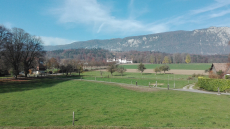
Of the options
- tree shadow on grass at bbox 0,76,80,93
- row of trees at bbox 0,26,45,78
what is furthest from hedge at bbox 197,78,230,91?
row of trees at bbox 0,26,45,78

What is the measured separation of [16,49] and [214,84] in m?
52.5

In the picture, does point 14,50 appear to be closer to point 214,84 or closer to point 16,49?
point 16,49

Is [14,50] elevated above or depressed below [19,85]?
above

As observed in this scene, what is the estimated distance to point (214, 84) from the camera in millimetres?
28438

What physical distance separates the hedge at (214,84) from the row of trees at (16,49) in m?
47.5

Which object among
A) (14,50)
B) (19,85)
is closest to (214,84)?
(19,85)

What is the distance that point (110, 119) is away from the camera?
1261 centimetres

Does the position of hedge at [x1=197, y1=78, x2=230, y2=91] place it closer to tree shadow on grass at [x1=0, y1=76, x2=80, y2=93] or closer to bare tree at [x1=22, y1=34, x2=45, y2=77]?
Answer: tree shadow on grass at [x1=0, y1=76, x2=80, y2=93]

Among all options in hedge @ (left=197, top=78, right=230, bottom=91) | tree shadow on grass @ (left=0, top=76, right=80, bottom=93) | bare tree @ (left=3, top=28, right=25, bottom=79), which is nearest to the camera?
hedge @ (left=197, top=78, right=230, bottom=91)

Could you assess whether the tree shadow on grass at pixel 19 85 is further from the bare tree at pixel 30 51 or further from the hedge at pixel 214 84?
the hedge at pixel 214 84

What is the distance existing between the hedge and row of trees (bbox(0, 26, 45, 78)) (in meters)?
47.5

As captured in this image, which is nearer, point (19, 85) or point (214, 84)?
point (214, 84)

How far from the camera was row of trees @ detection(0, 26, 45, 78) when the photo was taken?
41.4m

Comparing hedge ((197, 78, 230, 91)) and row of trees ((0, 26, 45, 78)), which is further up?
row of trees ((0, 26, 45, 78))
